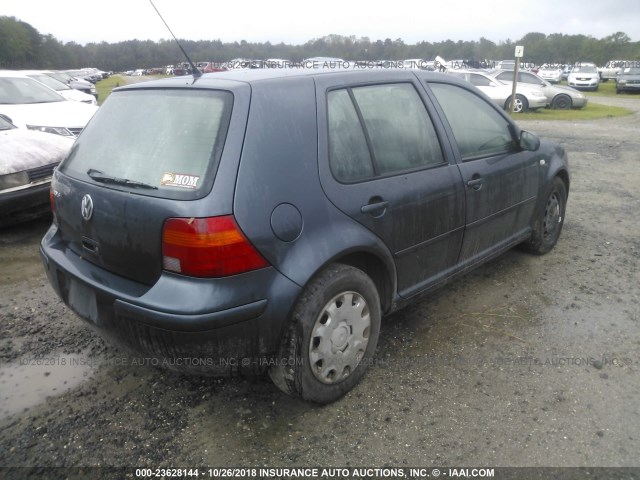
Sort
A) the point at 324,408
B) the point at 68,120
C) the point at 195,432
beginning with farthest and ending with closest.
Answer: the point at 68,120
the point at 324,408
the point at 195,432

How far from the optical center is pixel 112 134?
2.59m

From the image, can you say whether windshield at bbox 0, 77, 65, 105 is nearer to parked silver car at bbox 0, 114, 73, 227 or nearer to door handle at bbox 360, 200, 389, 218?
parked silver car at bbox 0, 114, 73, 227

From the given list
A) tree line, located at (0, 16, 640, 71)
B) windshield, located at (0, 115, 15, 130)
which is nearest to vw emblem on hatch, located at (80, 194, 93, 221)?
windshield, located at (0, 115, 15, 130)

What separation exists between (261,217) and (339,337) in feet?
2.60

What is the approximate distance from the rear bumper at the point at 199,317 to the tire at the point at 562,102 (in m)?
20.0

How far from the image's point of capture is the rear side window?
254 cm

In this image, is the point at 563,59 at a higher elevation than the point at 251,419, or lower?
higher

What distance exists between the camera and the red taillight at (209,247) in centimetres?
204

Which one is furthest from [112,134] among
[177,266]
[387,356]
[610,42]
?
[610,42]

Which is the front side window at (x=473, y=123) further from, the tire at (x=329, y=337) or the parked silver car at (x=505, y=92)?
the parked silver car at (x=505, y=92)

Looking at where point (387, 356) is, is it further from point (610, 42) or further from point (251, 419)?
point (610, 42)

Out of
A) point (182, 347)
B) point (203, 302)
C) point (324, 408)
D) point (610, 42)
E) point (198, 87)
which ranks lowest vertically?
point (324, 408)

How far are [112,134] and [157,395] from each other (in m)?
1.40

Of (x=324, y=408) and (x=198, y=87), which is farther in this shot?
(x=324, y=408)
